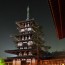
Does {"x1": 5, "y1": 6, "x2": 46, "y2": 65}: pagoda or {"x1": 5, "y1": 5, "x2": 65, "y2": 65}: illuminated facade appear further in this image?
{"x1": 5, "y1": 6, "x2": 46, "y2": 65}: pagoda

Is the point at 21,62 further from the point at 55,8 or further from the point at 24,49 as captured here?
the point at 55,8

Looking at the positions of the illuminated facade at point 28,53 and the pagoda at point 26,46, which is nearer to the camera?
the illuminated facade at point 28,53

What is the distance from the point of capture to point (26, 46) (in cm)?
4909

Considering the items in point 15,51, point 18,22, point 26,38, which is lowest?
point 15,51

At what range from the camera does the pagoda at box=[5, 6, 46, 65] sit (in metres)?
44.7

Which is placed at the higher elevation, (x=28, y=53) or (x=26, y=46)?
(x=26, y=46)

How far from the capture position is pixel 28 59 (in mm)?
45250

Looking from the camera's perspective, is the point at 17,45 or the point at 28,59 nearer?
the point at 28,59

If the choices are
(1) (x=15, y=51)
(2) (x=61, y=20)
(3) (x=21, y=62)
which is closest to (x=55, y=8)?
(2) (x=61, y=20)

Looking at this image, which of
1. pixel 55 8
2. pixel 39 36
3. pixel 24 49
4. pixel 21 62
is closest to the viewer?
pixel 55 8

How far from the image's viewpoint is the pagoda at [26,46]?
147ft

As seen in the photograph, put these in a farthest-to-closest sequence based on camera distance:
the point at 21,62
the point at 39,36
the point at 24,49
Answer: the point at 39,36
the point at 24,49
the point at 21,62

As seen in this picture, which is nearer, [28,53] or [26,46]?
[28,53]

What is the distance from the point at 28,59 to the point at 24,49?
10.4 feet
